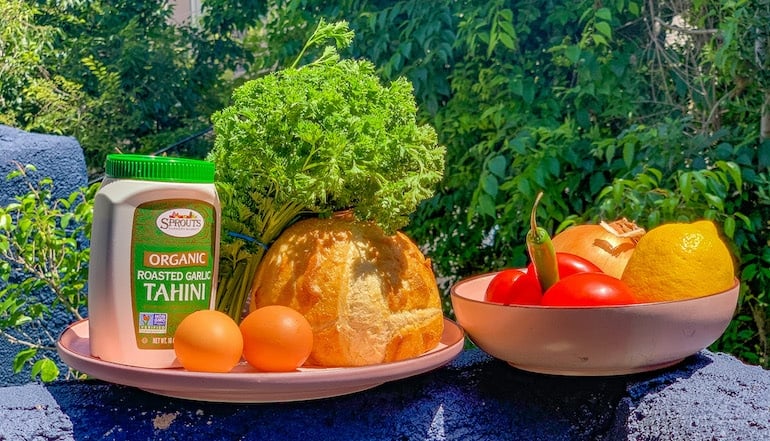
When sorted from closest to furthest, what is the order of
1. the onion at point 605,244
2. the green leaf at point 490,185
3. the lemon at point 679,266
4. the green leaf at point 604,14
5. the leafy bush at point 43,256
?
the lemon at point 679,266 < the onion at point 605,244 < the leafy bush at point 43,256 < the green leaf at point 604,14 < the green leaf at point 490,185

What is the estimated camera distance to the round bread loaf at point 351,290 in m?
0.90

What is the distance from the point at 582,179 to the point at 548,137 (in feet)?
0.62

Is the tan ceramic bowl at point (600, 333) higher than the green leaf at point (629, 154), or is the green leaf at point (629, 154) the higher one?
the tan ceramic bowl at point (600, 333)

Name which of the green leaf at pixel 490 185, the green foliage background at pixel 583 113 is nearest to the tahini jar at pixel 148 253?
the green foliage background at pixel 583 113

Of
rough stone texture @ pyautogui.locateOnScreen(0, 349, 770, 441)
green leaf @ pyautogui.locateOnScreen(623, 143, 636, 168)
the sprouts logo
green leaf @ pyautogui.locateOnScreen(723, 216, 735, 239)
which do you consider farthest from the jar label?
green leaf @ pyautogui.locateOnScreen(623, 143, 636, 168)

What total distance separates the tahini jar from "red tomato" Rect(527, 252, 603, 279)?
41cm

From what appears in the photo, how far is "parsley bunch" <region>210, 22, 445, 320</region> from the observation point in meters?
0.88

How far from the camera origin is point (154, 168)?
2.77 ft

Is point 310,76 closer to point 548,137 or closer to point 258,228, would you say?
point 258,228

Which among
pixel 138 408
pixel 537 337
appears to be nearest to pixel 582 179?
pixel 537 337

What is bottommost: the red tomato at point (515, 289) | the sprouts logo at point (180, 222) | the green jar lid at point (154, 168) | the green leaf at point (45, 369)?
the green leaf at point (45, 369)

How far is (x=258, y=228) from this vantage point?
3.23 feet

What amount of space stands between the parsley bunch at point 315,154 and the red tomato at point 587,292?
0.19 meters

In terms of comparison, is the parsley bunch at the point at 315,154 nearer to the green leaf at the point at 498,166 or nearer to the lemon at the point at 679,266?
the lemon at the point at 679,266
